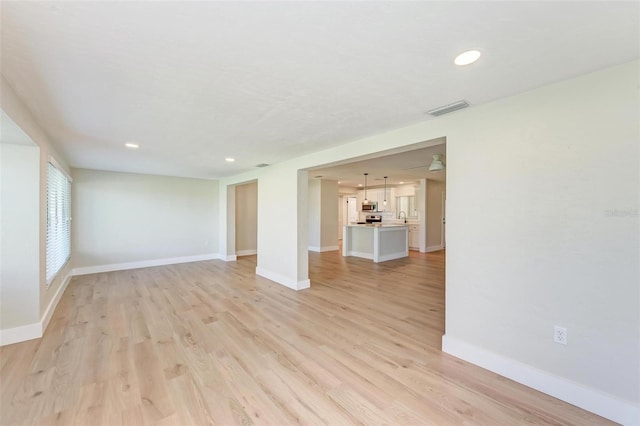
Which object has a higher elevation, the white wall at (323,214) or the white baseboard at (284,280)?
the white wall at (323,214)

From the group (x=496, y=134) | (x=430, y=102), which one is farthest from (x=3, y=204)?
(x=496, y=134)

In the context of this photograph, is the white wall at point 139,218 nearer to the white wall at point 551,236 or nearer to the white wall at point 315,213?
the white wall at point 315,213

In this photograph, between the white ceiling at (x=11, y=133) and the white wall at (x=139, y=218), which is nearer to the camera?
the white ceiling at (x=11, y=133)

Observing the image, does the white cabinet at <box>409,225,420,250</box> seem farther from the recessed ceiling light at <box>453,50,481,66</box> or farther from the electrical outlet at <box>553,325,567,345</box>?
the recessed ceiling light at <box>453,50,481,66</box>

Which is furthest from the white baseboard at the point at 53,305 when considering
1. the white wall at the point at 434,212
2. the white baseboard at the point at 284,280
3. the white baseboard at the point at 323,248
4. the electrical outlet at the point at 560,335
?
the white wall at the point at 434,212

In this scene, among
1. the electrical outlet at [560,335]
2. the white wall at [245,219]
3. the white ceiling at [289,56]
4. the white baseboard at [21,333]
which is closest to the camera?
the white ceiling at [289,56]

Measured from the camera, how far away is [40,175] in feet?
9.84

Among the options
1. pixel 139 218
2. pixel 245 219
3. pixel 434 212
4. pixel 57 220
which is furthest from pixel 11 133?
pixel 434 212

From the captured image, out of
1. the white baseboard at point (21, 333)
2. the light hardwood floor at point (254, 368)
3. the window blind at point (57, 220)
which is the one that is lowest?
the light hardwood floor at point (254, 368)

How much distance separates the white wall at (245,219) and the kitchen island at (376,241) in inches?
116

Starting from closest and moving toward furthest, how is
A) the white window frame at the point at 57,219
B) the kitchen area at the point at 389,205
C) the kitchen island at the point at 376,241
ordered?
the white window frame at the point at 57,219 → the kitchen area at the point at 389,205 → the kitchen island at the point at 376,241

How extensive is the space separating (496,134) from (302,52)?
178cm

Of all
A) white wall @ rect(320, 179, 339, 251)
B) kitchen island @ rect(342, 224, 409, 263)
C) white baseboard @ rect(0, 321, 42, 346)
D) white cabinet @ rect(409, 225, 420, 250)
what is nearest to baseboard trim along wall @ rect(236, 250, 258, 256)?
white wall @ rect(320, 179, 339, 251)

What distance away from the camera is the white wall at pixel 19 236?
2805mm
